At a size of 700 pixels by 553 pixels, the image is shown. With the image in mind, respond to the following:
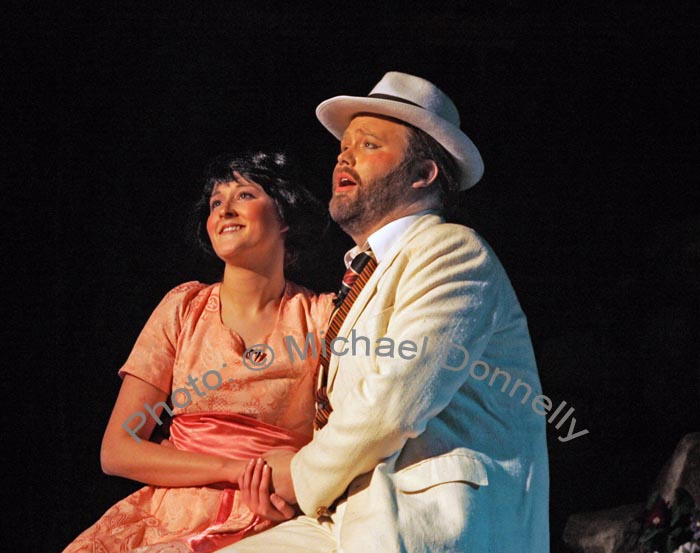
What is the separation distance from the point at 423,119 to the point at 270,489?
126 centimetres

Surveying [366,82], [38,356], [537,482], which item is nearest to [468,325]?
[537,482]

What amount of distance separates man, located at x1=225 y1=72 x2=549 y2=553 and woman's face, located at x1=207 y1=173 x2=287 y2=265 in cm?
39

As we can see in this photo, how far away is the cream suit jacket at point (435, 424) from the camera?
2721 mm

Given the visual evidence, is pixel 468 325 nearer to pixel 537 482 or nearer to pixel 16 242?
pixel 537 482

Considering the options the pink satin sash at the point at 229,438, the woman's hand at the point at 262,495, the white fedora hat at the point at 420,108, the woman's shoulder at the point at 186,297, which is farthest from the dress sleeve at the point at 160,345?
the white fedora hat at the point at 420,108

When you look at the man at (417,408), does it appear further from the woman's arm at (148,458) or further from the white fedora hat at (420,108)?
the woman's arm at (148,458)

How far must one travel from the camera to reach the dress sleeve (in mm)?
3465

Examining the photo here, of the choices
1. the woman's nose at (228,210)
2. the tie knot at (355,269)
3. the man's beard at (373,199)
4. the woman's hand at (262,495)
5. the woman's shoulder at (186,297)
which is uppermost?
the man's beard at (373,199)

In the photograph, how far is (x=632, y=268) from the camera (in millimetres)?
4070

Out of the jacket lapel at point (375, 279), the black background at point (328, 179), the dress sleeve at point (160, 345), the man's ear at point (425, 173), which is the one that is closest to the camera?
the jacket lapel at point (375, 279)

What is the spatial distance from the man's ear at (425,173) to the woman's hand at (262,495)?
1019mm

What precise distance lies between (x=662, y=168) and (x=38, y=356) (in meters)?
2.50

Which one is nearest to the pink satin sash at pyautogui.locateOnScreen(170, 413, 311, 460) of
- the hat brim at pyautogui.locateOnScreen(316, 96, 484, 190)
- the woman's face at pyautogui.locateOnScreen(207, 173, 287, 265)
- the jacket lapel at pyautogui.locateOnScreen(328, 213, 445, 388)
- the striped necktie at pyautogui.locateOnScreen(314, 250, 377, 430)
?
the striped necktie at pyautogui.locateOnScreen(314, 250, 377, 430)

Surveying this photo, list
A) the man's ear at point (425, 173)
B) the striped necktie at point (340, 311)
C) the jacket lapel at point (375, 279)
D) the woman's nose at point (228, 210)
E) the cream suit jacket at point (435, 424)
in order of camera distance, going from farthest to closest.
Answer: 1. the woman's nose at point (228, 210)
2. the man's ear at point (425, 173)
3. the striped necktie at point (340, 311)
4. the jacket lapel at point (375, 279)
5. the cream suit jacket at point (435, 424)
